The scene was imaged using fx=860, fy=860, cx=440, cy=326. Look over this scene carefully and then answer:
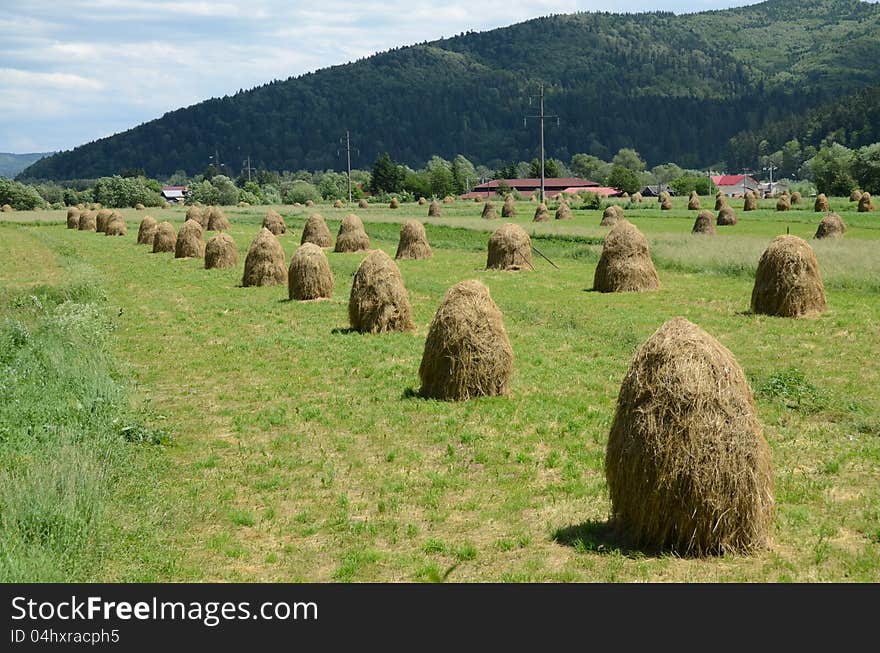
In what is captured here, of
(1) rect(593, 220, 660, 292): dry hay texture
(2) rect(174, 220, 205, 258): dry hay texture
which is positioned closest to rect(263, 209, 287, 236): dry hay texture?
(2) rect(174, 220, 205, 258): dry hay texture

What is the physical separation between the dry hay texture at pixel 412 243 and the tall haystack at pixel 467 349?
86.6 ft

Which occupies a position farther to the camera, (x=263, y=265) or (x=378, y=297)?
(x=263, y=265)

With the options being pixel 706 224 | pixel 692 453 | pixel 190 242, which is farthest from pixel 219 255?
pixel 692 453

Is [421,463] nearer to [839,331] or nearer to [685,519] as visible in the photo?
[685,519]

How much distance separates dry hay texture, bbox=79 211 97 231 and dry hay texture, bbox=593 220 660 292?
51127 mm

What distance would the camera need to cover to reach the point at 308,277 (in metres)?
27.0

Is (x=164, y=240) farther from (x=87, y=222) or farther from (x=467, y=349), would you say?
(x=467, y=349)

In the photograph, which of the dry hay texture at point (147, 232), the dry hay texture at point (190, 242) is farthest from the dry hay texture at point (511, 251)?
the dry hay texture at point (147, 232)

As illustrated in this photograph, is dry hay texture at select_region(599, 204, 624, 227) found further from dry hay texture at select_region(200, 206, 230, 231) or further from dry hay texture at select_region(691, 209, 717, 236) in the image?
dry hay texture at select_region(200, 206, 230, 231)

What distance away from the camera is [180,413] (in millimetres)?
14219

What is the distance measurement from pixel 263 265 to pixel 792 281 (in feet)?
58.8

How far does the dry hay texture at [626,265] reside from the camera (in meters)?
27.8

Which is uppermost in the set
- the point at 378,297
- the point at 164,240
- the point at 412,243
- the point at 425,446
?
the point at 164,240

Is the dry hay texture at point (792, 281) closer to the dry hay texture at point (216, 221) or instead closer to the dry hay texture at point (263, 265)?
the dry hay texture at point (263, 265)
